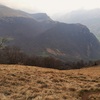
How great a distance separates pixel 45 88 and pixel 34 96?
3.02m

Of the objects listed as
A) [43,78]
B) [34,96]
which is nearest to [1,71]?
[43,78]

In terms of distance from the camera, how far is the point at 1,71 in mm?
35844

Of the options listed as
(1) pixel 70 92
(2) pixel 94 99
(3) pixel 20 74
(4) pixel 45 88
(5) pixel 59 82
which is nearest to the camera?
(2) pixel 94 99

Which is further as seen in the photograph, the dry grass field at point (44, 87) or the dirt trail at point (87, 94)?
the dry grass field at point (44, 87)

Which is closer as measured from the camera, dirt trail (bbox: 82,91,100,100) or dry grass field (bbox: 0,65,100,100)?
dirt trail (bbox: 82,91,100,100)

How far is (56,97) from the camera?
79.2 ft

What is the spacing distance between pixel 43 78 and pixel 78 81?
4243mm

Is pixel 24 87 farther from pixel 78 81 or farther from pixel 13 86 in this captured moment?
pixel 78 81

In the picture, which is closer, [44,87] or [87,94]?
[87,94]

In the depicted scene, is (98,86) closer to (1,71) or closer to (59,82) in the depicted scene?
(59,82)

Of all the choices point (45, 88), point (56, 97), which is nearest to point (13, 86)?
point (45, 88)

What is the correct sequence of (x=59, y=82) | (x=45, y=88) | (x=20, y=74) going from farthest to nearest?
(x=20, y=74), (x=59, y=82), (x=45, y=88)

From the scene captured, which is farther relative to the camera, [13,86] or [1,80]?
[1,80]

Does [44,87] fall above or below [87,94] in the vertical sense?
above
